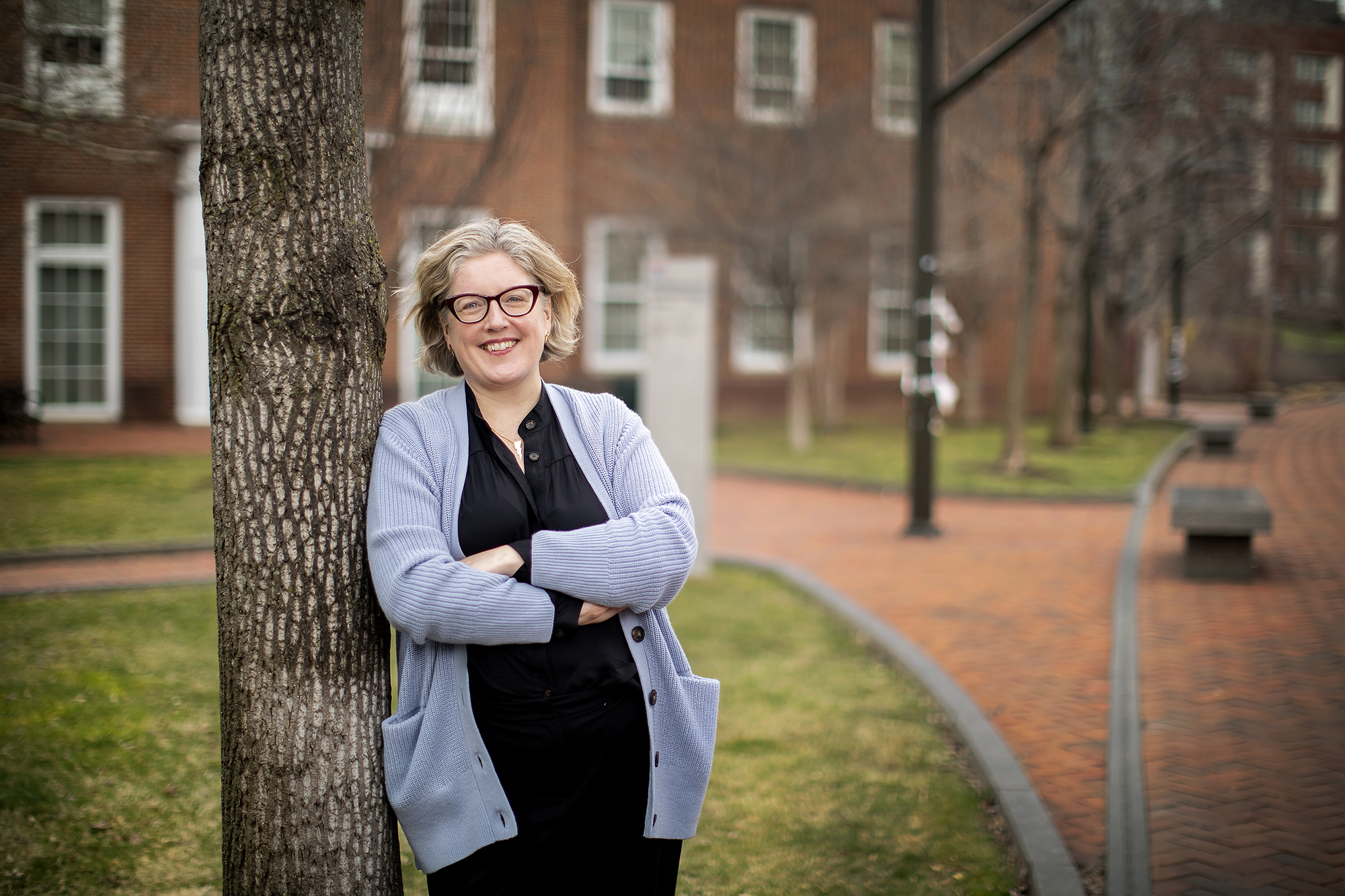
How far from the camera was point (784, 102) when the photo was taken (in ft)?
62.6

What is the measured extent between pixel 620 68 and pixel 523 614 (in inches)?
818

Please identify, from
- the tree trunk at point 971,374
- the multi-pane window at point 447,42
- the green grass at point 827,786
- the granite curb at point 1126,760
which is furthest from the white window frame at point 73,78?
the tree trunk at point 971,374

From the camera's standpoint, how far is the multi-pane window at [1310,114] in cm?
1733

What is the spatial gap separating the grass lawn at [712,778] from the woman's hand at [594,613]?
167 cm

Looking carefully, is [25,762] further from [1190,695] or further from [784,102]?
[784,102]

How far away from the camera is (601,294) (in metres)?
21.8

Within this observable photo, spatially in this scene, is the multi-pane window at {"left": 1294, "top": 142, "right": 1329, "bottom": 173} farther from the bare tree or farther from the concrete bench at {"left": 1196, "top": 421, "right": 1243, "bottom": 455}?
the bare tree

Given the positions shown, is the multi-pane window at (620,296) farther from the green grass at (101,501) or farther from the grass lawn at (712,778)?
the grass lawn at (712,778)

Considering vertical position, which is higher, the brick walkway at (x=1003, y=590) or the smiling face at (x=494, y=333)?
the smiling face at (x=494, y=333)

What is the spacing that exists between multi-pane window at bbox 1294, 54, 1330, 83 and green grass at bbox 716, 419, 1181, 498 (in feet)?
19.7

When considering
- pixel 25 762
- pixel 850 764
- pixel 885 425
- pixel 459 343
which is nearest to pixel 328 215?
pixel 459 343

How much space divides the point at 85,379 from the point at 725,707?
16534 millimetres

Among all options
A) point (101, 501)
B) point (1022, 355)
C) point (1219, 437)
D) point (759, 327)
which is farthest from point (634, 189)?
point (101, 501)

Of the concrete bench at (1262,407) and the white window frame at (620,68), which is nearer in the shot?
the concrete bench at (1262,407)
